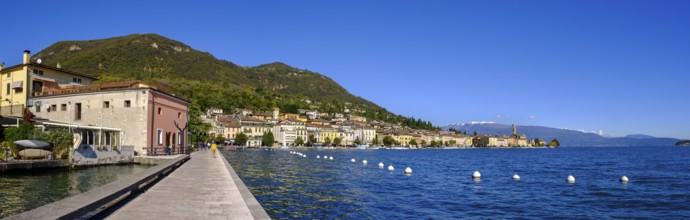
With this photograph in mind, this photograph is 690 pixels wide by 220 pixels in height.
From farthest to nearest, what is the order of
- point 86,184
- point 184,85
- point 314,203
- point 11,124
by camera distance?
point 184,85, point 11,124, point 86,184, point 314,203

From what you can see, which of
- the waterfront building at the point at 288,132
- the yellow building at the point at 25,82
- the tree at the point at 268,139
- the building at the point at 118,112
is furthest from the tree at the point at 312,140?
the building at the point at 118,112

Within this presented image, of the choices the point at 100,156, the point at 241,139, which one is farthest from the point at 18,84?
the point at 241,139

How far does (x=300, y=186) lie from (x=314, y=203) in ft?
21.2

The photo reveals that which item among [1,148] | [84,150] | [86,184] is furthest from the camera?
[84,150]

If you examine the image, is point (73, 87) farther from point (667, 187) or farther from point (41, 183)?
point (667, 187)

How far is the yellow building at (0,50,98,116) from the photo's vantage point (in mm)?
45062

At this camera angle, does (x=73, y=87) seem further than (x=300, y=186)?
Yes

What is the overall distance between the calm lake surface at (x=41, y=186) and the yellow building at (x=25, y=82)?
20299mm

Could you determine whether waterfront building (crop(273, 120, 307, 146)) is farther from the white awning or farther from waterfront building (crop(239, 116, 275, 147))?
the white awning

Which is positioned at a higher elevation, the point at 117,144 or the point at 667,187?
the point at 117,144

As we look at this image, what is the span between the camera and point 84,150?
1256 inches

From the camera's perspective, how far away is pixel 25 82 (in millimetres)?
44844

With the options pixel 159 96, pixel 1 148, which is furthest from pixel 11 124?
pixel 159 96

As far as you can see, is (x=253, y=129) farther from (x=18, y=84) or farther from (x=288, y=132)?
(x=18, y=84)
